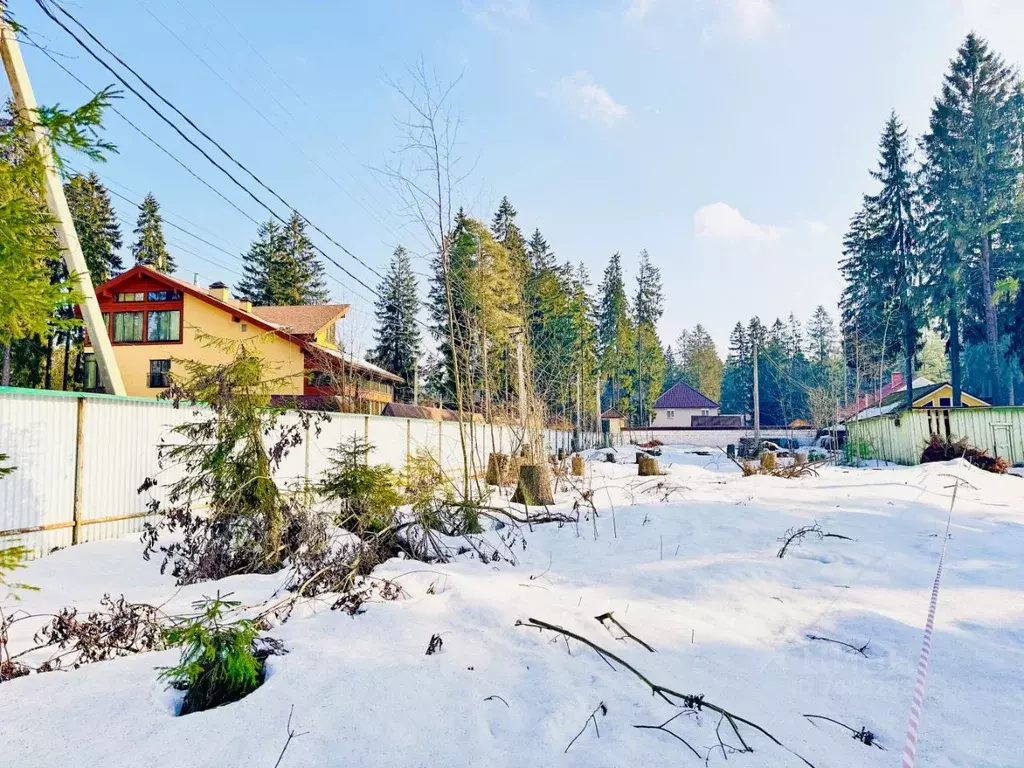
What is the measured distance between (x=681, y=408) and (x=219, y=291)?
3990 cm

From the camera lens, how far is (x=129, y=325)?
22688 millimetres

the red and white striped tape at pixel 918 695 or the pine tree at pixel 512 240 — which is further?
the pine tree at pixel 512 240

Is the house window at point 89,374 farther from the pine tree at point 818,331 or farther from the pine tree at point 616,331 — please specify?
the pine tree at point 818,331

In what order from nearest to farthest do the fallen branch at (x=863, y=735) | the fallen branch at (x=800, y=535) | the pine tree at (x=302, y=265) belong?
1. the fallen branch at (x=863, y=735)
2. the fallen branch at (x=800, y=535)
3. the pine tree at (x=302, y=265)

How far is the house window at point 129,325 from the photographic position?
22.6m

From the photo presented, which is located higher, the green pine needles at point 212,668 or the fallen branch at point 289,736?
the green pine needles at point 212,668

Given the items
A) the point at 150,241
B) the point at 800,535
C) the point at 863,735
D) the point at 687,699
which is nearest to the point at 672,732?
the point at 687,699

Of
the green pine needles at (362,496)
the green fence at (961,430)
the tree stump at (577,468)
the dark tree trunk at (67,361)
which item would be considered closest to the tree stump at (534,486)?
the green pine needles at (362,496)

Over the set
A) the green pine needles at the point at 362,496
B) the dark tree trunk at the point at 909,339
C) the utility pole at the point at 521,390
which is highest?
the dark tree trunk at the point at 909,339

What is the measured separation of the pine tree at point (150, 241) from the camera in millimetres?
31953

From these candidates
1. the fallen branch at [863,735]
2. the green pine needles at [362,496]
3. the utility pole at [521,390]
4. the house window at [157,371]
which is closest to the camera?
the fallen branch at [863,735]

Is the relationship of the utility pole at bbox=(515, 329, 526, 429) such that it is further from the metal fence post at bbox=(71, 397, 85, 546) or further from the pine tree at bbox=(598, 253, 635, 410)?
the pine tree at bbox=(598, 253, 635, 410)

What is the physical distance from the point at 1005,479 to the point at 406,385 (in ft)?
97.6

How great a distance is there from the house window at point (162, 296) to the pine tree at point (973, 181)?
34.4 m
